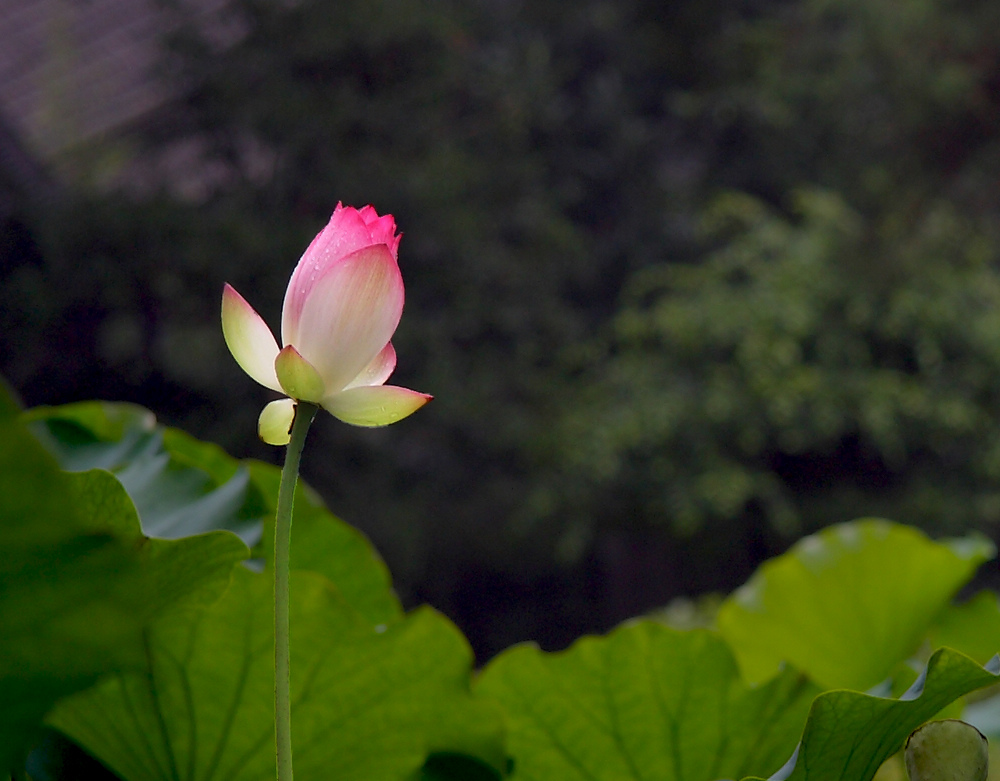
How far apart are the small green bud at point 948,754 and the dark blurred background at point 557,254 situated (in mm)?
3209

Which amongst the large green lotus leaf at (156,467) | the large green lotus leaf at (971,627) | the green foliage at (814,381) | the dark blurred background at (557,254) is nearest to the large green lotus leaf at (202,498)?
the large green lotus leaf at (156,467)

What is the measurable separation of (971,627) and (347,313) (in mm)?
380

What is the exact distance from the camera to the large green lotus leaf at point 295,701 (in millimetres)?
245

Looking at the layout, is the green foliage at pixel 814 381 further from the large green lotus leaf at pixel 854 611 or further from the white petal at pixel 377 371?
the white petal at pixel 377 371

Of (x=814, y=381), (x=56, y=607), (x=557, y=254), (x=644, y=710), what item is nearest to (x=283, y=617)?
(x=56, y=607)

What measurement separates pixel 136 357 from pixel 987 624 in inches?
131

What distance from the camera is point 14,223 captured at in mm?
3322

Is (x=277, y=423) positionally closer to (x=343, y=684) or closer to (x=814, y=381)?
(x=343, y=684)

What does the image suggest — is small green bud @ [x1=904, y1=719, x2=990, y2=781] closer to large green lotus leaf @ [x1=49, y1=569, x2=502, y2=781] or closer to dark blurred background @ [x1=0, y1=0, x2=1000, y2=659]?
large green lotus leaf @ [x1=49, y1=569, x2=502, y2=781]

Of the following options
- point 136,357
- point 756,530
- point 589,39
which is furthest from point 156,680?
point 589,39

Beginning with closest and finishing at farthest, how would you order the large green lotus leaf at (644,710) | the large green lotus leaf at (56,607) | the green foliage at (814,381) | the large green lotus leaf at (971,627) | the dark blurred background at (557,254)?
the large green lotus leaf at (56,607) → the large green lotus leaf at (644,710) → the large green lotus leaf at (971,627) → the dark blurred background at (557,254) → the green foliage at (814,381)

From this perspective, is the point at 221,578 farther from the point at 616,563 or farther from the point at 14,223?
the point at 616,563

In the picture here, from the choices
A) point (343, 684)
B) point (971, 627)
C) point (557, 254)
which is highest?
point (557, 254)

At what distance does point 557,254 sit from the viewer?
159 inches
